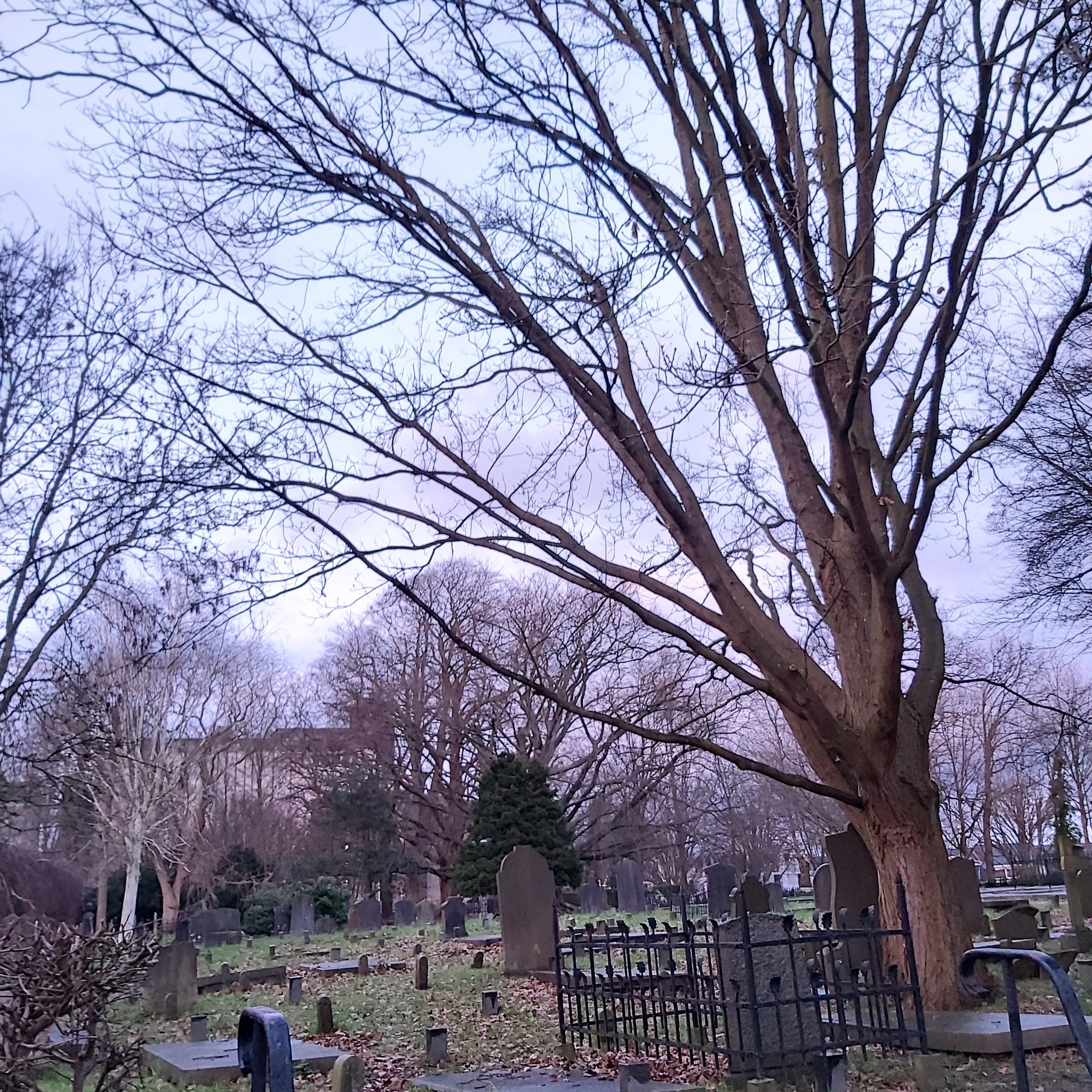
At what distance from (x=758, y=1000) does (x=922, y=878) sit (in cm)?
227

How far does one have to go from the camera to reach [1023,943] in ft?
35.7

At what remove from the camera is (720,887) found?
22.9m

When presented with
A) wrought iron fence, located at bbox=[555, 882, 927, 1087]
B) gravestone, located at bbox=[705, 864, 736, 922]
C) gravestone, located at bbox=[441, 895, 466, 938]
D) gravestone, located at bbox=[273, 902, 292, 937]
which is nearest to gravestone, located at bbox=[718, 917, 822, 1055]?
wrought iron fence, located at bbox=[555, 882, 927, 1087]

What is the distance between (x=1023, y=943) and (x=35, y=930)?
30.8ft

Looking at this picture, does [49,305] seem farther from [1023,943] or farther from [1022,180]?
[1023,943]

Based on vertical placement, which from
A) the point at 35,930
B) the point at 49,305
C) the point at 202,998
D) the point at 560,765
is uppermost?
the point at 49,305

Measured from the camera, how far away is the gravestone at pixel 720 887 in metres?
22.1

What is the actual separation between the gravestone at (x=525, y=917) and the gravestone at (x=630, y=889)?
507 inches

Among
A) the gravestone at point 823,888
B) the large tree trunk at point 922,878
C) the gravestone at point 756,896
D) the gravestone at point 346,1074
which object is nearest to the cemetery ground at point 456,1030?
the large tree trunk at point 922,878

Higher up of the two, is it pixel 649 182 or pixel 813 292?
pixel 649 182

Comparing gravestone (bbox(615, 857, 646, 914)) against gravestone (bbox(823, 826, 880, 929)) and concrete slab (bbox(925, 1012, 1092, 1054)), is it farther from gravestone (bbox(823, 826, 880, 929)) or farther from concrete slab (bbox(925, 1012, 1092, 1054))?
concrete slab (bbox(925, 1012, 1092, 1054))

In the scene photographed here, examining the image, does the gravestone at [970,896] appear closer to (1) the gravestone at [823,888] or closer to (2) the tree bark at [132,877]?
(1) the gravestone at [823,888]

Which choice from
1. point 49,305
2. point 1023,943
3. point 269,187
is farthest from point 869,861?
point 49,305

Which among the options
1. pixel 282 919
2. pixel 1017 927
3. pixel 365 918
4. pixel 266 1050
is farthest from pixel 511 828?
pixel 266 1050
